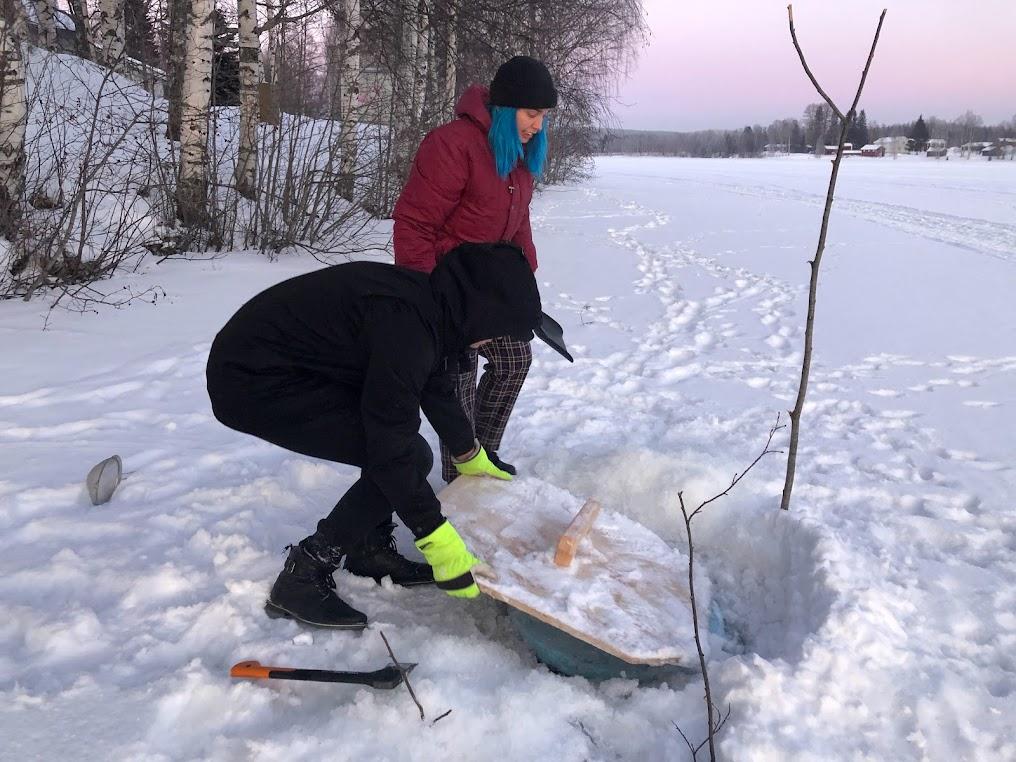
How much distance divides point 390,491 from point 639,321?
4.12m

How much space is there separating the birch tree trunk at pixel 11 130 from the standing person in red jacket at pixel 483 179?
12.4 ft

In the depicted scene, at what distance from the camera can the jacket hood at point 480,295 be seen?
1.84 m

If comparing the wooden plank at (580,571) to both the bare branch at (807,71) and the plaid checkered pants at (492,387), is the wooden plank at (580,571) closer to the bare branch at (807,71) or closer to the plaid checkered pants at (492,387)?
the plaid checkered pants at (492,387)

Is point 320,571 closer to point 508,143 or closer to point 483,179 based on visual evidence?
point 483,179

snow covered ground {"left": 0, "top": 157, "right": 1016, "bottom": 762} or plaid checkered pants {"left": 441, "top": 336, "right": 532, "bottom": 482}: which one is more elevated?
plaid checkered pants {"left": 441, "top": 336, "right": 532, "bottom": 482}

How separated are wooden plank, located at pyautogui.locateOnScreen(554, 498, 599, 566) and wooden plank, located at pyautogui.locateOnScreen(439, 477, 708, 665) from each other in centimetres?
2

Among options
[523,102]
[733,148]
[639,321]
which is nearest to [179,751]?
[523,102]

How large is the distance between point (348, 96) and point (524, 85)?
223 inches

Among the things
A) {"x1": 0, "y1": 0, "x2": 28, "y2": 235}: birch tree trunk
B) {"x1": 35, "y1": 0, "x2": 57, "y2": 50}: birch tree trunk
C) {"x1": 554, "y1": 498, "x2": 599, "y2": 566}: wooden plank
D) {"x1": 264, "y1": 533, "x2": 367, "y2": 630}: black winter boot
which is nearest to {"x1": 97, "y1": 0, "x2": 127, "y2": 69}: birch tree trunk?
{"x1": 35, "y1": 0, "x2": 57, "y2": 50}: birch tree trunk

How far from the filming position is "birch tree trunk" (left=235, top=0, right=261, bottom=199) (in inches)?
267

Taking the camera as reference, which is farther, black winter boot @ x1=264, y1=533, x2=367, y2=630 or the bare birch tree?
the bare birch tree

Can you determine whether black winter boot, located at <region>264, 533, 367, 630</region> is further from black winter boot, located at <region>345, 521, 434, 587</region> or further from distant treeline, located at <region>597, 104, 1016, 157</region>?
distant treeline, located at <region>597, 104, 1016, 157</region>

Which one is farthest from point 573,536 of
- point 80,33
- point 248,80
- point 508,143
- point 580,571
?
point 80,33

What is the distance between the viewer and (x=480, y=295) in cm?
184
